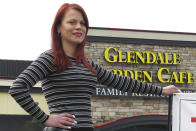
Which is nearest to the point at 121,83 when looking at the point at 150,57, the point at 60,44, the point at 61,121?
the point at 60,44

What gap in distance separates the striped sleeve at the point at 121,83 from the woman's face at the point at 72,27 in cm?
38

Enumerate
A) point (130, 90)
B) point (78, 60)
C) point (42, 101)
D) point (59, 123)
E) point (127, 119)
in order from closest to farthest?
point (59, 123), point (78, 60), point (130, 90), point (127, 119), point (42, 101)

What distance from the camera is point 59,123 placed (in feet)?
Result: 8.14

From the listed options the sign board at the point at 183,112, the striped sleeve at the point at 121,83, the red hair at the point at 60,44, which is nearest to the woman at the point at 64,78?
the red hair at the point at 60,44

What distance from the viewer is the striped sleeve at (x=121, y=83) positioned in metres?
3.03

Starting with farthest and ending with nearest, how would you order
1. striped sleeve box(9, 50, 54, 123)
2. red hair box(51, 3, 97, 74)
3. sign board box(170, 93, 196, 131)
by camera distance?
sign board box(170, 93, 196, 131) < red hair box(51, 3, 97, 74) < striped sleeve box(9, 50, 54, 123)

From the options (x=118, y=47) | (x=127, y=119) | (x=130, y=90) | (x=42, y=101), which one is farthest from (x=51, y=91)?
(x=42, y=101)

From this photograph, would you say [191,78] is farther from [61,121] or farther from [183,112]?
[61,121]

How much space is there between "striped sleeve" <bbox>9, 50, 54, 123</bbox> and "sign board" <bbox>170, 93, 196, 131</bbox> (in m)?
1.53

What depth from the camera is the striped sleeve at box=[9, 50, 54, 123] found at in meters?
2.41

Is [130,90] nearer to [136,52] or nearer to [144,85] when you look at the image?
[144,85]

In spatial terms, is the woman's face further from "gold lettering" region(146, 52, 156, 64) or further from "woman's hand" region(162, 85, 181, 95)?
"gold lettering" region(146, 52, 156, 64)

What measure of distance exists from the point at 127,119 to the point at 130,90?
11.8m

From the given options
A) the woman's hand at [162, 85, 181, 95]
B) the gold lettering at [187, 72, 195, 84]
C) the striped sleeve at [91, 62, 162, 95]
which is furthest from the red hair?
the gold lettering at [187, 72, 195, 84]
